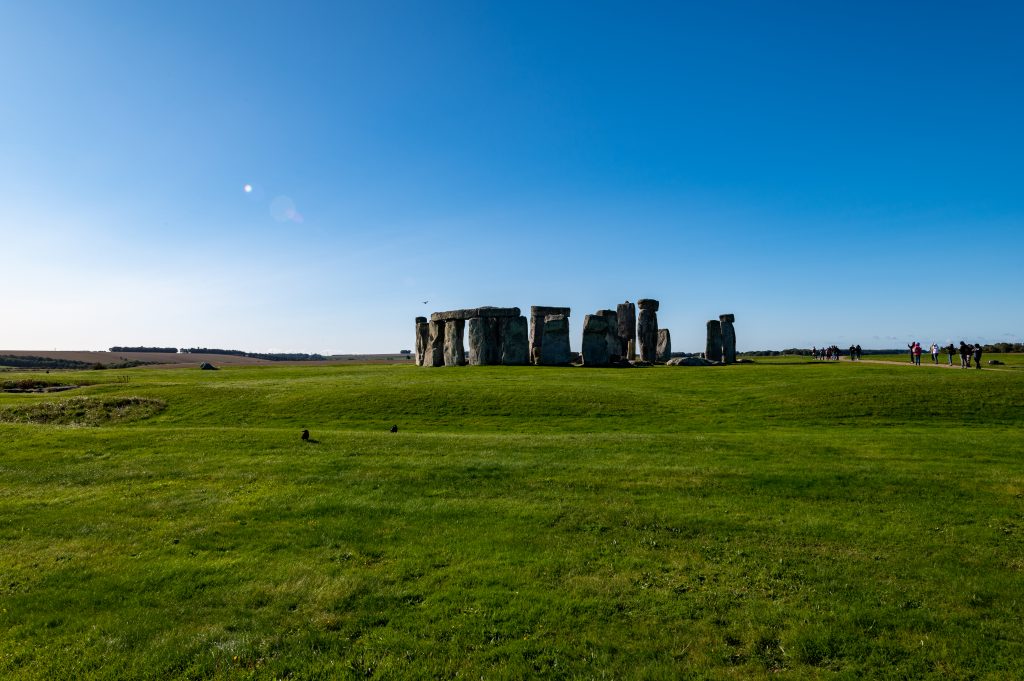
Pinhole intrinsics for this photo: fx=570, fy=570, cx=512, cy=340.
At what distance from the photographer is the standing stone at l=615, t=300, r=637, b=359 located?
49.2 meters

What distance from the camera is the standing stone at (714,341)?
144 ft

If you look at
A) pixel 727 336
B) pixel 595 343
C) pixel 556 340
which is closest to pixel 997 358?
pixel 727 336

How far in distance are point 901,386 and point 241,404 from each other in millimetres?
27510

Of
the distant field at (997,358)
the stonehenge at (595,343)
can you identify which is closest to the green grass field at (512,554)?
the stonehenge at (595,343)

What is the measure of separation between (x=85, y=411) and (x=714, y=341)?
128 ft

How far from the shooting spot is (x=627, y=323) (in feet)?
162

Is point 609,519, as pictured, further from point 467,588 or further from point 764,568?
point 467,588

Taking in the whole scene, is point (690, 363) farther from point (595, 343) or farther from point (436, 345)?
point (436, 345)

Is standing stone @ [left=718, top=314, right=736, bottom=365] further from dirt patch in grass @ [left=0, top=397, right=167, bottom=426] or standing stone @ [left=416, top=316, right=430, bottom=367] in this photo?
dirt patch in grass @ [left=0, top=397, right=167, bottom=426]

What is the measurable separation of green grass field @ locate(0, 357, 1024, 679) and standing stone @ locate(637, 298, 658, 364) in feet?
86.0

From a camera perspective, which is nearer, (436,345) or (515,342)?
(515,342)

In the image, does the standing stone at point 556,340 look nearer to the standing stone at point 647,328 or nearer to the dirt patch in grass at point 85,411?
the standing stone at point 647,328

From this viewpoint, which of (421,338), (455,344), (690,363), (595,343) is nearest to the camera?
(595,343)

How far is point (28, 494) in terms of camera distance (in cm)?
1144
